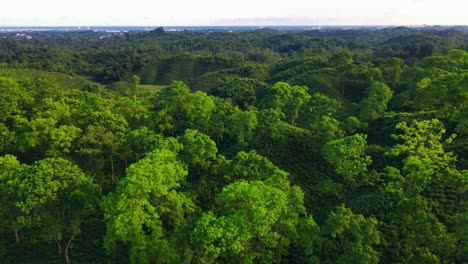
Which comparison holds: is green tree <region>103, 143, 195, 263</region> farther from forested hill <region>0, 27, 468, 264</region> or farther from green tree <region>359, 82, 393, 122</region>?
green tree <region>359, 82, 393, 122</region>

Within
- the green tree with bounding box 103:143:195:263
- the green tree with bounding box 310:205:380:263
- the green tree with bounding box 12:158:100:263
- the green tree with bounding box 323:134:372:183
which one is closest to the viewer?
the green tree with bounding box 310:205:380:263

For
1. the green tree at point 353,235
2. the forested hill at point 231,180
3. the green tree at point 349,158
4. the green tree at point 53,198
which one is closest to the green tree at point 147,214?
the forested hill at point 231,180

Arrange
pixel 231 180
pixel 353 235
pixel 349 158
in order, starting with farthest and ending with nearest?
pixel 349 158, pixel 231 180, pixel 353 235

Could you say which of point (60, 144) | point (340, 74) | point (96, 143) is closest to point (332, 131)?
point (96, 143)

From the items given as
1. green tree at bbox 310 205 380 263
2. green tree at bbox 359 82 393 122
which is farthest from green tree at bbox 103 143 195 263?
green tree at bbox 359 82 393 122

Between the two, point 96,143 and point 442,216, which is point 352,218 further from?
point 96,143

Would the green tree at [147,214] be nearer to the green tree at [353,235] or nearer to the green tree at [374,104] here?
the green tree at [353,235]

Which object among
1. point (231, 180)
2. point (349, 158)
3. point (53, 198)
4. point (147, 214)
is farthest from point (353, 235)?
point (53, 198)

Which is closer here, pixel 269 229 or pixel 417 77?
pixel 269 229

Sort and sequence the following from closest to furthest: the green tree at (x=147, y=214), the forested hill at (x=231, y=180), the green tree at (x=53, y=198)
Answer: the green tree at (x=147, y=214)
the forested hill at (x=231, y=180)
the green tree at (x=53, y=198)

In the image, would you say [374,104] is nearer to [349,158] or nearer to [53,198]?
[349,158]

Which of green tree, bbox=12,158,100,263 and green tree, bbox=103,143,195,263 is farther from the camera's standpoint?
green tree, bbox=12,158,100,263
